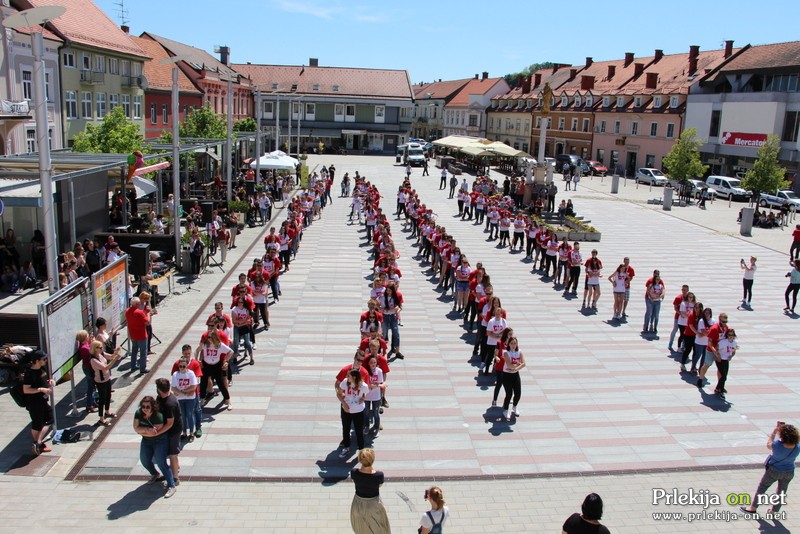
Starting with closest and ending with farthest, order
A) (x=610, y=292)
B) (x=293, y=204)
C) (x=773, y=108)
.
→ (x=610, y=292) < (x=293, y=204) < (x=773, y=108)

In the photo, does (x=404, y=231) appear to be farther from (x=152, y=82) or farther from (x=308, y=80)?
(x=308, y=80)

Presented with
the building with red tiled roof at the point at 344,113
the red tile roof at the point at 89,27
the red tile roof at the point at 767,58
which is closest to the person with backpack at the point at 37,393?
the red tile roof at the point at 89,27

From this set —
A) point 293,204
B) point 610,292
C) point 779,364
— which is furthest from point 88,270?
point 779,364

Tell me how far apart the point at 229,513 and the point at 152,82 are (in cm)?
4770

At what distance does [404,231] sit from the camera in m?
29.0

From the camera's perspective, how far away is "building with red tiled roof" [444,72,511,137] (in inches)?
3403

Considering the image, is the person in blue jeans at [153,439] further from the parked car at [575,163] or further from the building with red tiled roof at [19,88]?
the parked car at [575,163]

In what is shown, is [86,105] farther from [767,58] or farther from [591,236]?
[767,58]

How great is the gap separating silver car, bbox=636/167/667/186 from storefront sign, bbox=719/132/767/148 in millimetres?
5110

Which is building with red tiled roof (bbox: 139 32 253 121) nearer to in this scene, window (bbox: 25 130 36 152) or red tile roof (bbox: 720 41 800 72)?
window (bbox: 25 130 36 152)

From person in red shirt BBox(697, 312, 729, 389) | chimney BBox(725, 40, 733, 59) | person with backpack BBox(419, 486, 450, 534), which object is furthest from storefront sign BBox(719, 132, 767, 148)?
person with backpack BBox(419, 486, 450, 534)

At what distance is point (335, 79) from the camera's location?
79750mm

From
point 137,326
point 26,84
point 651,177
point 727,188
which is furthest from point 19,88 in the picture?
point 651,177

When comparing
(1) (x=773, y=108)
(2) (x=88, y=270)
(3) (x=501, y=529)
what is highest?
(1) (x=773, y=108)
